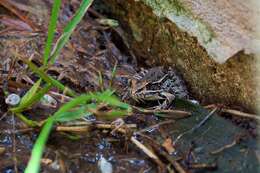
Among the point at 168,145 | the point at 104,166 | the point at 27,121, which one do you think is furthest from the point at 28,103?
the point at 168,145

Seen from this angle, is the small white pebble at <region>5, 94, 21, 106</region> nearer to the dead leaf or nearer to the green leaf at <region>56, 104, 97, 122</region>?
the green leaf at <region>56, 104, 97, 122</region>

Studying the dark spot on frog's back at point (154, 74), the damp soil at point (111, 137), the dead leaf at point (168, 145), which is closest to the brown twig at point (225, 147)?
the damp soil at point (111, 137)

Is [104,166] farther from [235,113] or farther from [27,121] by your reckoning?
[235,113]

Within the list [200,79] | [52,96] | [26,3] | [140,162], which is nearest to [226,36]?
[200,79]

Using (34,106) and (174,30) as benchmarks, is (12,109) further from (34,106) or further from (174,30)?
(174,30)

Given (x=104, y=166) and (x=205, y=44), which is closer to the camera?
(x=104, y=166)

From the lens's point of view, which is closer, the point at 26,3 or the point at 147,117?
the point at 147,117
